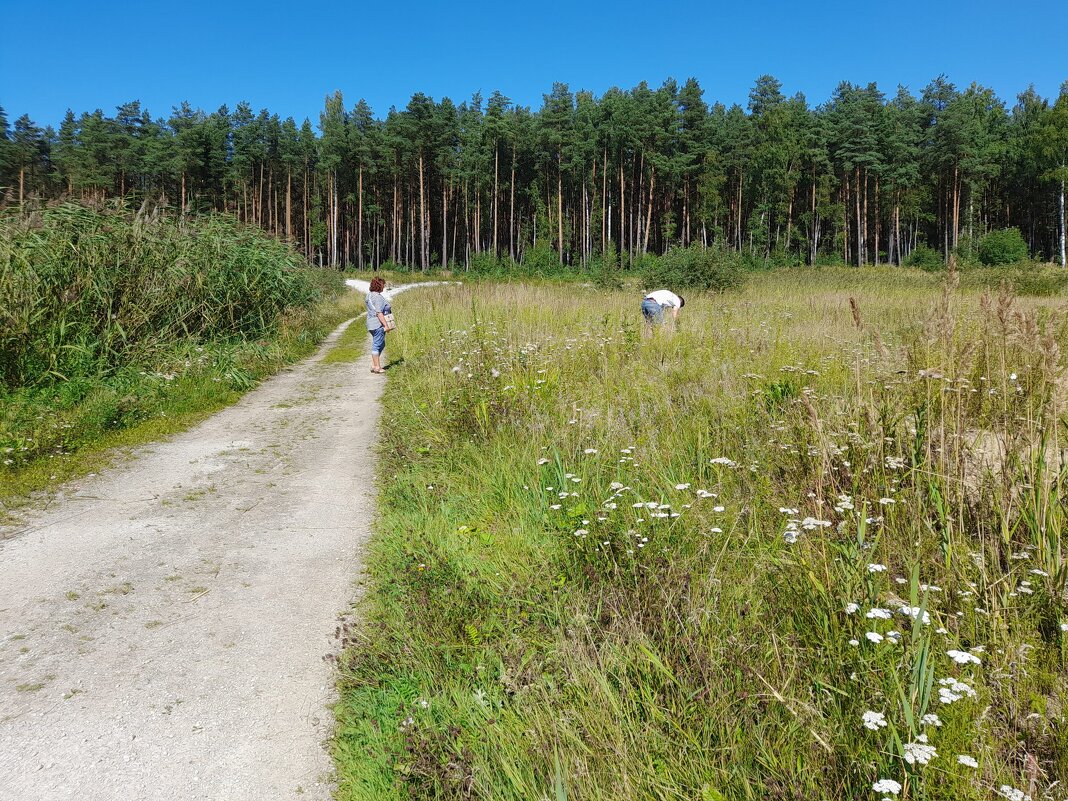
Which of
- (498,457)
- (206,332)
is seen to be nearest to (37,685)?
(498,457)

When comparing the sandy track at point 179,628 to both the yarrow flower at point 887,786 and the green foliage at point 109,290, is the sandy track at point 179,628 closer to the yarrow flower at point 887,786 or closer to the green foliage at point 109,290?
the yarrow flower at point 887,786

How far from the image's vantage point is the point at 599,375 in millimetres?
7758

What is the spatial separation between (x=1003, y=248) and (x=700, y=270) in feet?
104

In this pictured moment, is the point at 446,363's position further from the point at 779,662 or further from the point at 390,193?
the point at 390,193

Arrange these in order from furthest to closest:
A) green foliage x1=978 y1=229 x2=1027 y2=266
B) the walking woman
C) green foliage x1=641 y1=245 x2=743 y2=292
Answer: green foliage x1=978 y1=229 x2=1027 y2=266
green foliage x1=641 y1=245 x2=743 y2=292
the walking woman

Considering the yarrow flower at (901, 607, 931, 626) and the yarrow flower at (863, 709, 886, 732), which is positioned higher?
the yarrow flower at (901, 607, 931, 626)

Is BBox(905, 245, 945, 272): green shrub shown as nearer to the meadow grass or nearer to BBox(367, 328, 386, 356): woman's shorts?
BBox(367, 328, 386, 356): woman's shorts

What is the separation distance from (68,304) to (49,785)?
8.78 m

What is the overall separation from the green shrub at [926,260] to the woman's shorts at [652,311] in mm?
40795

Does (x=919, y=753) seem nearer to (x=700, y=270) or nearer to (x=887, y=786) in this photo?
(x=887, y=786)

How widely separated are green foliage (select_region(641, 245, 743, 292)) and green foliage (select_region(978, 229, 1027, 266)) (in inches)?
1135

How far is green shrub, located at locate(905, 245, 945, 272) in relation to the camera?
150 ft

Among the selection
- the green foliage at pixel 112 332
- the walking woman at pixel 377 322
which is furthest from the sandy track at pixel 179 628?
the walking woman at pixel 377 322

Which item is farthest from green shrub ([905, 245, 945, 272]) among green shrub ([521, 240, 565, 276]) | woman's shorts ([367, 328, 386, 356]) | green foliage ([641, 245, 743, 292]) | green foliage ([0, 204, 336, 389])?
green foliage ([0, 204, 336, 389])
